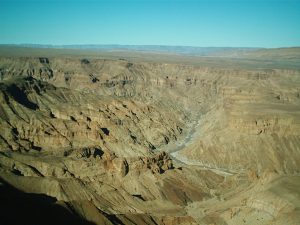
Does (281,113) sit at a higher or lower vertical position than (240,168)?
higher

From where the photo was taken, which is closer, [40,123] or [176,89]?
[40,123]

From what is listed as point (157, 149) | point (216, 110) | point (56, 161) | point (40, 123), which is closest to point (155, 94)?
point (216, 110)

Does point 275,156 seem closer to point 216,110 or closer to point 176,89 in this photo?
point 216,110

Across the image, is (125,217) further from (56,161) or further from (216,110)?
(216,110)

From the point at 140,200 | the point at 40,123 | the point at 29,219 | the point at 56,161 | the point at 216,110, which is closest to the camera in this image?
the point at 29,219

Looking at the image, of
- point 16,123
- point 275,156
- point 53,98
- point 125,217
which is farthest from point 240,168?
point 53,98

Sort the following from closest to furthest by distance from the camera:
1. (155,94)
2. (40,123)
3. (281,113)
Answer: (40,123) < (281,113) < (155,94)
